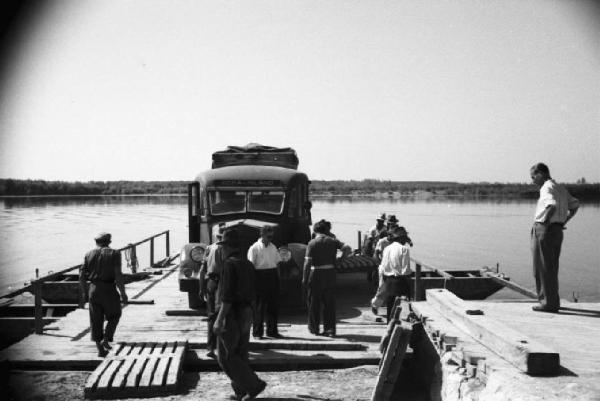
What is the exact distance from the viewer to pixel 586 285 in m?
25.5

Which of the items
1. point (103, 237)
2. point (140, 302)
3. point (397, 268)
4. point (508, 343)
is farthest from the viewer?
point (140, 302)

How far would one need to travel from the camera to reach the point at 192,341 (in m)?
9.08

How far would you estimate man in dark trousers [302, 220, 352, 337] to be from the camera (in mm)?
9156

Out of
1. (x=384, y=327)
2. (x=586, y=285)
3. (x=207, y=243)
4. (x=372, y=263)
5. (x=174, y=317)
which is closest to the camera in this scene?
(x=384, y=327)

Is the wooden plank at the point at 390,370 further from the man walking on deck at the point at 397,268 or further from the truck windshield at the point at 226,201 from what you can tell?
the truck windshield at the point at 226,201

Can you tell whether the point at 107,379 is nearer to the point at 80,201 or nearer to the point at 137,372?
the point at 137,372

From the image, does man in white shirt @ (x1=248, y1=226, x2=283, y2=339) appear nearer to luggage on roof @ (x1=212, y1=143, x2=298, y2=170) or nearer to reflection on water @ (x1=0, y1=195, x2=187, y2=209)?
luggage on roof @ (x1=212, y1=143, x2=298, y2=170)

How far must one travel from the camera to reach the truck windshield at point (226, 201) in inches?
488

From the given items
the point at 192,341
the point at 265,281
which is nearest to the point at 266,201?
the point at 265,281

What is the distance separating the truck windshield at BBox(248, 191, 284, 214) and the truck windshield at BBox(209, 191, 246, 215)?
0.17 meters

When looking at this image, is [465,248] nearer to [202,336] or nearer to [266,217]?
[266,217]

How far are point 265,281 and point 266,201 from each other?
3471 millimetres

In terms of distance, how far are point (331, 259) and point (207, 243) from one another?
3809 mm

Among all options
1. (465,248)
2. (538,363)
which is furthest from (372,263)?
(465,248)
